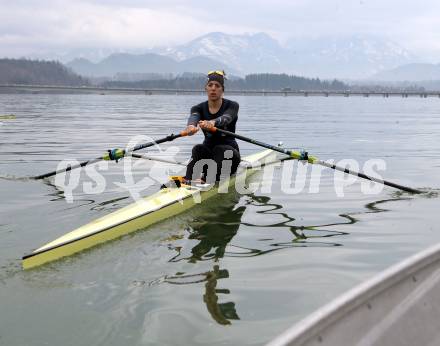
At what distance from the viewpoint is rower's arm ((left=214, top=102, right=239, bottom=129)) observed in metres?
11.3

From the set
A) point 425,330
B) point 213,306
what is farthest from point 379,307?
point 213,306

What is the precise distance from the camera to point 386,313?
3230 millimetres

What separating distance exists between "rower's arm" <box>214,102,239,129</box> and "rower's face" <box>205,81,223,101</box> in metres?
0.43

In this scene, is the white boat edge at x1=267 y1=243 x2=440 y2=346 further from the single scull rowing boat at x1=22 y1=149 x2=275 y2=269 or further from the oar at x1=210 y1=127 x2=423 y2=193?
the oar at x1=210 y1=127 x2=423 y2=193

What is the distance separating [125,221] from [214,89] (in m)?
4.49

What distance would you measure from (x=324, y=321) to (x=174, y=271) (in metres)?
4.30

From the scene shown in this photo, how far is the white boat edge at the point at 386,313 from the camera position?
2.77 meters

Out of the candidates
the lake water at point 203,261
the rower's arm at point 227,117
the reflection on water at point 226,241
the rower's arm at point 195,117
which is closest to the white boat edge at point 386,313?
the lake water at point 203,261

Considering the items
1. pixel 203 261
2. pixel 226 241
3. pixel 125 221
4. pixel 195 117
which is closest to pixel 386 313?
pixel 203 261

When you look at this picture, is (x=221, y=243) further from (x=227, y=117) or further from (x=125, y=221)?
(x=227, y=117)

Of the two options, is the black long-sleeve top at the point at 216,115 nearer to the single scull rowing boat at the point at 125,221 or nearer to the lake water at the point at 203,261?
the single scull rowing boat at the point at 125,221

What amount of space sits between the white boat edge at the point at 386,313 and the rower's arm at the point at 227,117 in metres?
7.95

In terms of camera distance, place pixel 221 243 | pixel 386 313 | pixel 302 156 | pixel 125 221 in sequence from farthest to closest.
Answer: pixel 302 156, pixel 221 243, pixel 125 221, pixel 386 313

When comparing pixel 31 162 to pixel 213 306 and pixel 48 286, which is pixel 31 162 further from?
pixel 213 306
